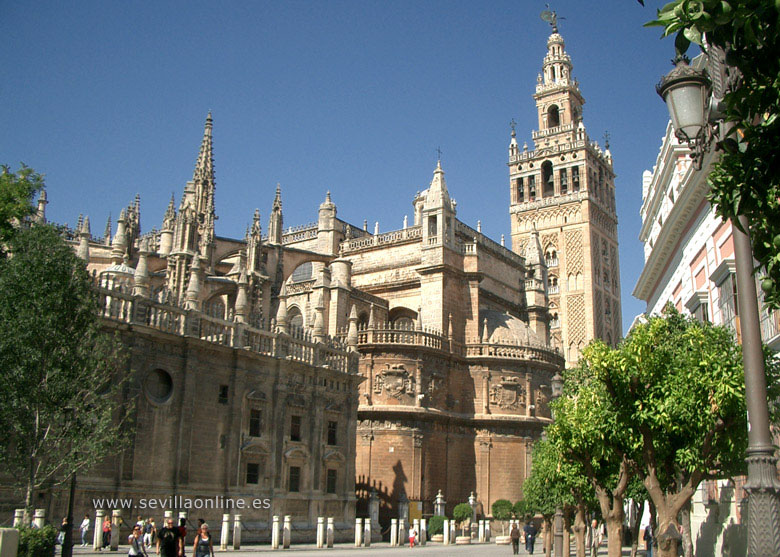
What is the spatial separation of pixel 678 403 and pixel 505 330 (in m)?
29.7

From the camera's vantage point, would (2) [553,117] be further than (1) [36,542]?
Yes

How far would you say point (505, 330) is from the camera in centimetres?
4194

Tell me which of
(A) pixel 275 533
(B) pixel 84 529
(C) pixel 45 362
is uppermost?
(C) pixel 45 362

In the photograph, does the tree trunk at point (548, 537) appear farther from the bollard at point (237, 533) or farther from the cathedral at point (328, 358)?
the bollard at point (237, 533)

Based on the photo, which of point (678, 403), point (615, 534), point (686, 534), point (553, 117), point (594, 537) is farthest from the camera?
point (553, 117)

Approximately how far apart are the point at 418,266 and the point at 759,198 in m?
35.8

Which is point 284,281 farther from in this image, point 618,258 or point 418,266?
point 618,258

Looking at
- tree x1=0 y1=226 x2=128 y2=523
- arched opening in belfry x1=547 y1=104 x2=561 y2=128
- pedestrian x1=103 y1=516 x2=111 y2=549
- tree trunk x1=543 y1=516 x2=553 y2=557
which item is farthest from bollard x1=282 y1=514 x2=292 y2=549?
arched opening in belfry x1=547 y1=104 x2=561 y2=128

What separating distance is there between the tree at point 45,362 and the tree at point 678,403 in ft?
36.0

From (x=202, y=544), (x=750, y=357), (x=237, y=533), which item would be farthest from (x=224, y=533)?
(x=750, y=357)

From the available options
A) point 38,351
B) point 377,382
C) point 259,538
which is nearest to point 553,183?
point 377,382

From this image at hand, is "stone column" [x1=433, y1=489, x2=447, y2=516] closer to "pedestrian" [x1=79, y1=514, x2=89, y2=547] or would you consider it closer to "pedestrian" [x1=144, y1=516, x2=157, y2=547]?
"pedestrian" [x1=144, y1=516, x2=157, y2=547]

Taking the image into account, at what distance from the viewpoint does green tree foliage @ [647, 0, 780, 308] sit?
175 inches

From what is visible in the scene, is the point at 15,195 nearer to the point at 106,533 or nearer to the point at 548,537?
the point at 106,533
